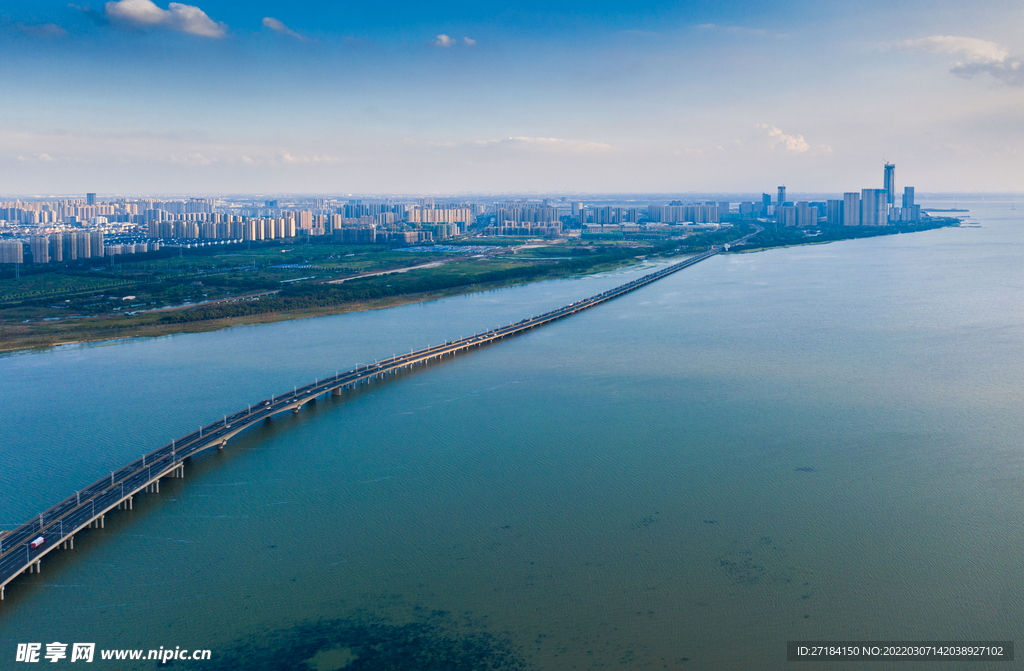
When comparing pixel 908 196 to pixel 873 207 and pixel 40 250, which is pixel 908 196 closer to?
pixel 873 207

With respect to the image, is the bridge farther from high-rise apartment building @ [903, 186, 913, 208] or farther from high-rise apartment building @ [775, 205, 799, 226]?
high-rise apartment building @ [903, 186, 913, 208]

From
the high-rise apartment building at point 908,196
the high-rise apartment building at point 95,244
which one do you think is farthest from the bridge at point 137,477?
the high-rise apartment building at point 908,196

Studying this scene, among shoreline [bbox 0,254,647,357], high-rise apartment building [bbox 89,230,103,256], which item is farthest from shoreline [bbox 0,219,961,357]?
high-rise apartment building [bbox 89,230,103,256]

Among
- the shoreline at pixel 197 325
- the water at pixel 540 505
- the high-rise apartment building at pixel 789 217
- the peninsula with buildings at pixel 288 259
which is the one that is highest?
the high-rise apartment building at pixel 789 217

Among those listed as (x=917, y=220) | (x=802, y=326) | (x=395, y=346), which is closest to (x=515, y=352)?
(x=395, y=346)

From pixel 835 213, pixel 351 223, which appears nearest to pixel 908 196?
pixel 835 213

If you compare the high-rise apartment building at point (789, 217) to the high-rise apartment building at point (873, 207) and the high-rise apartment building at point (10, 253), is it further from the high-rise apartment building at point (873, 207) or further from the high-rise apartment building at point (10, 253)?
the high-rise apartment building at point (10, 253)
